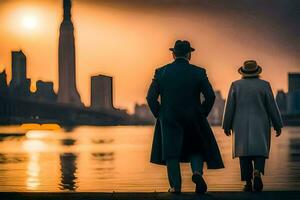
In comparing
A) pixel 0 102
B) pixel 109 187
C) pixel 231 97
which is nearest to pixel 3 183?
pixel 109 187

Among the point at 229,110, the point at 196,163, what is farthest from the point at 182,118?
the point at 229,110

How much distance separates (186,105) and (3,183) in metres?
7.57

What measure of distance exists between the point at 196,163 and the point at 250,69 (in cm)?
167

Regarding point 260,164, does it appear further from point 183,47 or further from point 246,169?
point 183,47

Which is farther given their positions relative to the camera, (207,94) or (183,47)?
(183,47)

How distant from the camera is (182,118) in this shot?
1252cm

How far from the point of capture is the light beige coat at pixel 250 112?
13328 mm

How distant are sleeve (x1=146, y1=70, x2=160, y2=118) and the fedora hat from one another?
1.37m

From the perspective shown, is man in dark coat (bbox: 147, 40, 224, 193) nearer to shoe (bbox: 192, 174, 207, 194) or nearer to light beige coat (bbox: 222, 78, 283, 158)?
shoe (bbox: 192, 174, 207, 194)

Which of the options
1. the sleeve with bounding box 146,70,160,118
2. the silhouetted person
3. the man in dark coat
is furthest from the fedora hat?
the sleeve with bounding box 146,70,160,118

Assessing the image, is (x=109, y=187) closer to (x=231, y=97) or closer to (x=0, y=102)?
(x=231, y=97)

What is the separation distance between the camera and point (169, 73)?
41.4 feet

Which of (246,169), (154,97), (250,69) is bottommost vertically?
A: (246,169)

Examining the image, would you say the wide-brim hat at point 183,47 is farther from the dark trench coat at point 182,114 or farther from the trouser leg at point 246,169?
the trouser leg at point 246,169
